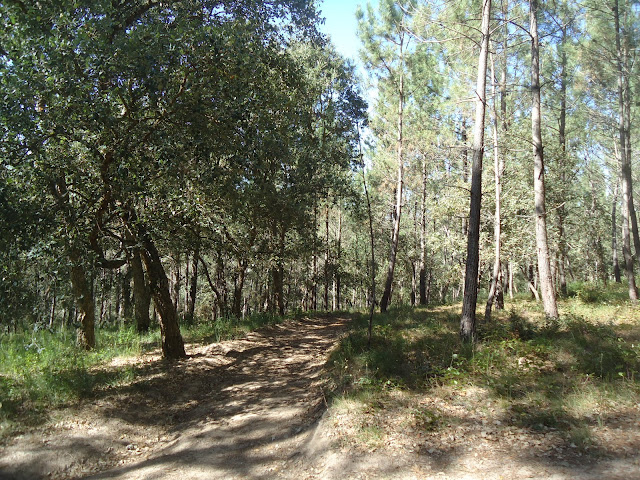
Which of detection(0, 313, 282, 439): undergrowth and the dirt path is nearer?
the dirt path

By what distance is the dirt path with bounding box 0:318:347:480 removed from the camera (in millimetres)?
5242

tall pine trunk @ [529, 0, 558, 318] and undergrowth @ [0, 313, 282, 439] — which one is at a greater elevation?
tall pine trunk @ [529, 0, 558, 318]

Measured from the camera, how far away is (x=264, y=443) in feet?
19.1

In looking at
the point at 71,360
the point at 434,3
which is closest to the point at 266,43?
the point at 434,3

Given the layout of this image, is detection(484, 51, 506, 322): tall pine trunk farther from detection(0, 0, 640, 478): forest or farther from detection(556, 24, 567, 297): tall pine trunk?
detection(556, 24, 567, 297): tall pine trunk

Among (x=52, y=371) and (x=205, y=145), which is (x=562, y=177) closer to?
(x=205, y=145)

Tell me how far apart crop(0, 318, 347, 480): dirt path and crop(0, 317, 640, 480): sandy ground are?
0.02m

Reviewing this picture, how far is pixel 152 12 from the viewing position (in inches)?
309

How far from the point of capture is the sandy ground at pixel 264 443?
4.48m

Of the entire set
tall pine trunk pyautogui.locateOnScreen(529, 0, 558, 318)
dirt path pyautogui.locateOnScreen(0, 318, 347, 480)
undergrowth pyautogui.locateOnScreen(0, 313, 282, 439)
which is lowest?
dirt path pyautogui.locateOnScreen(0, 318, 347, 480)

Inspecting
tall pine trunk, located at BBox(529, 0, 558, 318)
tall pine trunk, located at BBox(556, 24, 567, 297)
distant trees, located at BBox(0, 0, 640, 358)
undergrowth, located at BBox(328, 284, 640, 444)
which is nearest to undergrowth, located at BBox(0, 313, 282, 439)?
distant trees, located at BBox(0, 0, 640, 358)

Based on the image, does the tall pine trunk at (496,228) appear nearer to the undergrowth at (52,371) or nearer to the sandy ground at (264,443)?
the sandy ground at (264,443)

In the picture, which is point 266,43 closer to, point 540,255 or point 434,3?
point 434,3

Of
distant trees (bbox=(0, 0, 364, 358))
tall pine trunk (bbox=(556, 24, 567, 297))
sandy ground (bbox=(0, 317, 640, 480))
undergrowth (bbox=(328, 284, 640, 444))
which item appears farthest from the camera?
tall pine trunk (bbox=(556, 24, 567, 297))
